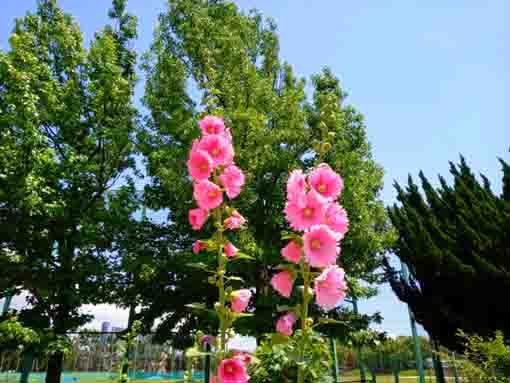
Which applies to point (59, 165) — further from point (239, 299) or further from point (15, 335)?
point (239, 299)

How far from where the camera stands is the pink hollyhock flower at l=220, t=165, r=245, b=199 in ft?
5.52

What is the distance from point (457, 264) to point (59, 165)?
1023 cm

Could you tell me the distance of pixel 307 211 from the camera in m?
1.42

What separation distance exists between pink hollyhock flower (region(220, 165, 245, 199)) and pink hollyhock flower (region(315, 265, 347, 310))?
532 mm

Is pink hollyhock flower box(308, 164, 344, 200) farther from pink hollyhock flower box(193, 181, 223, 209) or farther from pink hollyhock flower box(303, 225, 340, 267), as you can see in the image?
pink hollyhock flower box(193, 181, 223, 209)

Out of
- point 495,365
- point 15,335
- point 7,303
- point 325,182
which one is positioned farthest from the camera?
point 7,303

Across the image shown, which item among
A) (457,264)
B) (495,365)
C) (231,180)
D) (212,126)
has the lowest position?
(495,365)

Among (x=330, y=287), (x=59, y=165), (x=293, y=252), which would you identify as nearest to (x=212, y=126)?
(x=293, y=252)

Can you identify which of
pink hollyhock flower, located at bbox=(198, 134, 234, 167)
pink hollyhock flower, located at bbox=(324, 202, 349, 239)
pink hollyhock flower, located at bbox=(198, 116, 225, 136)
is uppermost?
pink hollyhock flower, located at bbox=(198, 116, 225, 136)

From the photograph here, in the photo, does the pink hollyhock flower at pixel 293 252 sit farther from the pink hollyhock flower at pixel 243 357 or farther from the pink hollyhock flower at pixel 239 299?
the pink hollyhock flower at pixel 243 357

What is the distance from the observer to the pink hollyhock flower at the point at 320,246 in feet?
4.42

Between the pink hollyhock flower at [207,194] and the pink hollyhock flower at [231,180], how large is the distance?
0.07 meters

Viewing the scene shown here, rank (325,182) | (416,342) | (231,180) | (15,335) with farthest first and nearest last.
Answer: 1. (416,342)
2. (15,335)
3. (231,180)
4. (325,182)

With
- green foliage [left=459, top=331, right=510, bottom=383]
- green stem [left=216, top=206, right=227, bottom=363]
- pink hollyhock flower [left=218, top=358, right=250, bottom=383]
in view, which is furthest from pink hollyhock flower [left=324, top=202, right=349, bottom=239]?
green foliage [left=459, top=331, right=510, bottom=383]
